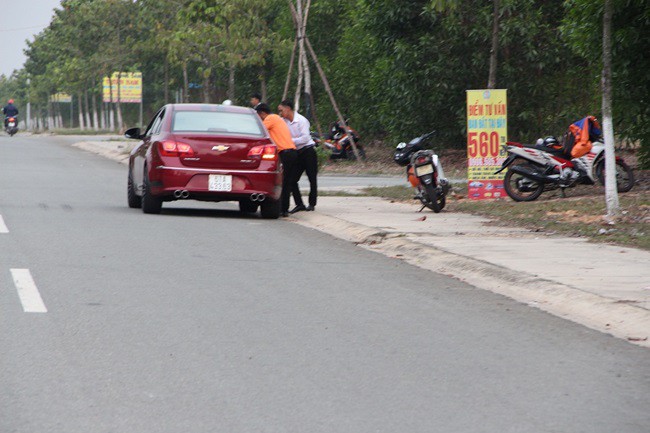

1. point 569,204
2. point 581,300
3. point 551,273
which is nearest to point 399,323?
point 581,300

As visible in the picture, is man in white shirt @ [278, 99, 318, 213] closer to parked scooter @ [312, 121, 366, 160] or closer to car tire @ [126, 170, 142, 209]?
car tire @ [126, 170, 142, 209]

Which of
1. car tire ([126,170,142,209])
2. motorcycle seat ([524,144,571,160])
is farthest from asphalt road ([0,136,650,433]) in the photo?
motorcycle seat ([524,144,571,160])

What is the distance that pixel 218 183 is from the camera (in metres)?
17.0

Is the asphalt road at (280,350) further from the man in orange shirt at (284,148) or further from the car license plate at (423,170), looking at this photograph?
the man in orange shirt at (284,148)

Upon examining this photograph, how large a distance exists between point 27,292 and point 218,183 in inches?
297

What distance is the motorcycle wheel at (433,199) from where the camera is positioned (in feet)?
58.5

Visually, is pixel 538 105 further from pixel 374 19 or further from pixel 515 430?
pixel 515 430

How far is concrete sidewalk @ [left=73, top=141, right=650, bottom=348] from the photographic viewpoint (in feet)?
30.5

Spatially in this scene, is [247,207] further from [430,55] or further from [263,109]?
[430,55]

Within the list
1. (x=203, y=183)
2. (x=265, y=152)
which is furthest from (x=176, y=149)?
(x=265, y=152)

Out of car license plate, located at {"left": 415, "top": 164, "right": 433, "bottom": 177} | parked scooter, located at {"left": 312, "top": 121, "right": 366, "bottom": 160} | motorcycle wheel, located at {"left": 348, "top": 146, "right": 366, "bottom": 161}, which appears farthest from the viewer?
motorcycle wheel, located at {"left": 348, "top": 146, "right": 366, "bottom": 161}

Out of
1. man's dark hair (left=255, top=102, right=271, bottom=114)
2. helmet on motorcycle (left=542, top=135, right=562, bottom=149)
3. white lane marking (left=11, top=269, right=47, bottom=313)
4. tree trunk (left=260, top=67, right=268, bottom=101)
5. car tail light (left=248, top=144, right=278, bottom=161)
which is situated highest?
tree trunk (left=260, top=67, right=268, bottom=101)

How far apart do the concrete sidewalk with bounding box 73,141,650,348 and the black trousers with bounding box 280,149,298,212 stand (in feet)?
1.00

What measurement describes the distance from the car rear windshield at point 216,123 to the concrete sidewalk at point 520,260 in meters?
1.51
